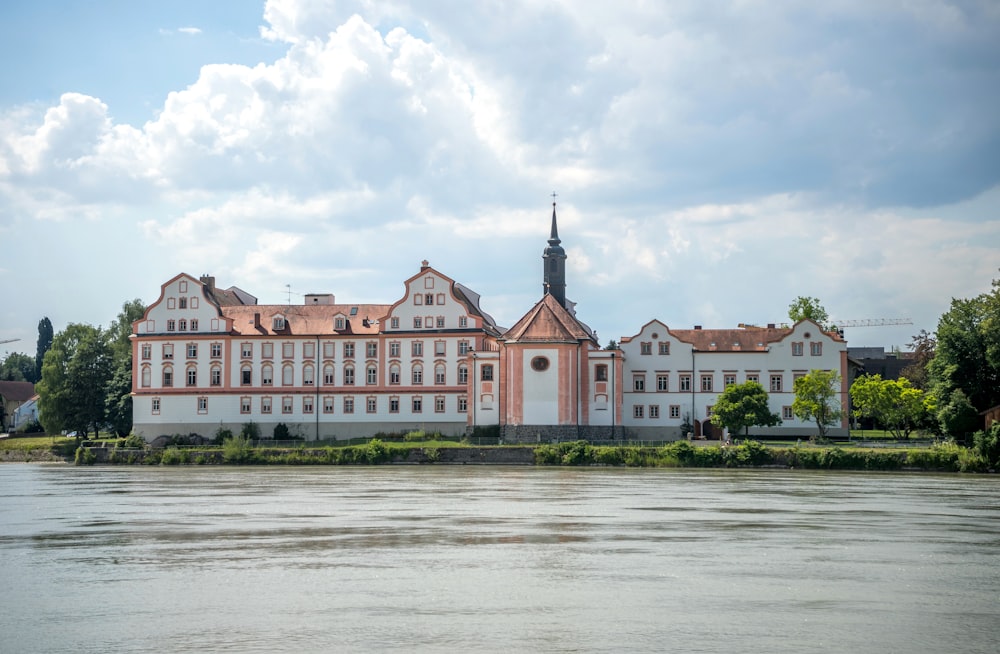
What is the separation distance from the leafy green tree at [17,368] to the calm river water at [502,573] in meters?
141

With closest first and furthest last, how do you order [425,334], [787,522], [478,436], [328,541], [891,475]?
[328,541] < [787,522] < [891,475] < [478,436] < [425,334]

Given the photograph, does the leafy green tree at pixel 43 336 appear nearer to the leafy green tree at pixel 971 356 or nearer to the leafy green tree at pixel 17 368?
the leafy green tree at pixel 17 368

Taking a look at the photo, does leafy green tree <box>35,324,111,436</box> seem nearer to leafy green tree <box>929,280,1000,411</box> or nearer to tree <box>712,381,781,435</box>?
tree <box>712,381,781,435</box>

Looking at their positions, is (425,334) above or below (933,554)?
above

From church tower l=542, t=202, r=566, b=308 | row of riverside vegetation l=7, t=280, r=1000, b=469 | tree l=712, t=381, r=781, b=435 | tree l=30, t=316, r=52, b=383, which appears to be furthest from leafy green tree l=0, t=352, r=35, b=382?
tree l=712, t=381, r=781, b=435

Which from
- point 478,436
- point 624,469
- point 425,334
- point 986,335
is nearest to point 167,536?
point 624,469

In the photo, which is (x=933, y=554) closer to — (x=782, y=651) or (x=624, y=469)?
(x=782, y=651)

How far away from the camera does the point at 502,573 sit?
23594mm

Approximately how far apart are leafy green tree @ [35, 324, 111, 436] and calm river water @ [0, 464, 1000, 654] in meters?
52.3

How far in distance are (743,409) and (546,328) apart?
15442mm

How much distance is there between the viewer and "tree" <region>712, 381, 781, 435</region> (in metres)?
76.4

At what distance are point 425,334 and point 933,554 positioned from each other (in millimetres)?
64368

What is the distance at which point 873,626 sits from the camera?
60.8 feet

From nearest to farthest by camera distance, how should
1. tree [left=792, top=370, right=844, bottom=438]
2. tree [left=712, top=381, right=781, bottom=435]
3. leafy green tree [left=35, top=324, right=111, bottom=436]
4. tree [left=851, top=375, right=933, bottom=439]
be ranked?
tree [left=712, top=381, right=781, bottom=435] < tree [left=851, top=375, right=933, bottom=439] < tree [left=792, top=370, right=844, bottom=438] < leafy green tree [left=35, top=324, right=111, bottom=436]
